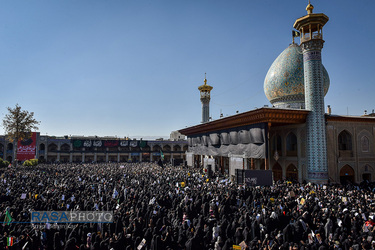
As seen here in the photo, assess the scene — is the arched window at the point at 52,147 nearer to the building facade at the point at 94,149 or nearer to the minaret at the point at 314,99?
the building facade at the point at 94,149

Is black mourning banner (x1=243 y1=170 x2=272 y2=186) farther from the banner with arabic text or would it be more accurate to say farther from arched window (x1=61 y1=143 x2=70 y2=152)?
arched window (x1=61 y1=143 x2=70 y2=152)

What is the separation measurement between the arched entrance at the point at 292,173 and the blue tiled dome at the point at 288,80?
5.87 meters

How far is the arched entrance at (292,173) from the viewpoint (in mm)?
21602

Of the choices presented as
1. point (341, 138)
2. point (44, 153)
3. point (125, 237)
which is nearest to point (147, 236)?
point (125, 237)

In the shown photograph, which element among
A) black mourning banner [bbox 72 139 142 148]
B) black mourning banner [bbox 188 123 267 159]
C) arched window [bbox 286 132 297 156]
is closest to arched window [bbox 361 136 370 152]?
arched window [bbox 286 132 297 156]

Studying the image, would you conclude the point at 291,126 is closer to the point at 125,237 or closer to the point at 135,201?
the point at 135,201

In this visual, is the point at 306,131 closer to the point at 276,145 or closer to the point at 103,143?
the point at 276,145

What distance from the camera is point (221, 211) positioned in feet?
35.0

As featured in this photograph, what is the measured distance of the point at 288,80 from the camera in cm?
2428

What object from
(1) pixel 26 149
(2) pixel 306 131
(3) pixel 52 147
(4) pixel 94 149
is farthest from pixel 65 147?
(2) pixel 306 131

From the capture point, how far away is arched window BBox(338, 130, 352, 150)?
21156 millimetres

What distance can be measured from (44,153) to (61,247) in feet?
172

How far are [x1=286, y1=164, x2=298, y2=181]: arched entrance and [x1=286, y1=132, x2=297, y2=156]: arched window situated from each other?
117 cm

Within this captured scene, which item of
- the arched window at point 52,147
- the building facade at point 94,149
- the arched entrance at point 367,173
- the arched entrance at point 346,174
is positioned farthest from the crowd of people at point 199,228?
the arched window at point 52,147
